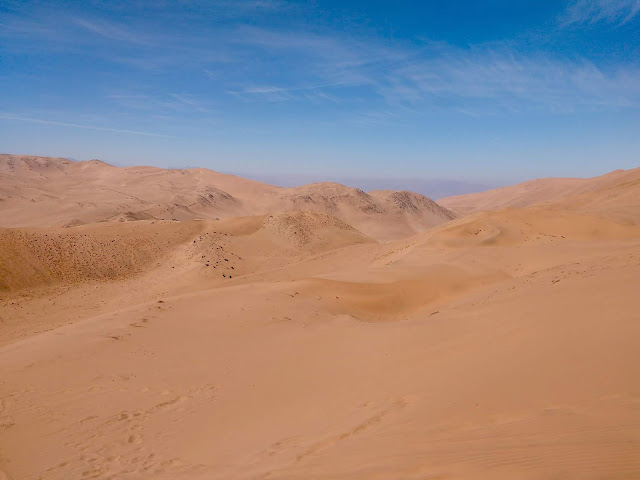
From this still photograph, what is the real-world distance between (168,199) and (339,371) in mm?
49402

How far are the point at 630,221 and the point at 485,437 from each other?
2173 cm

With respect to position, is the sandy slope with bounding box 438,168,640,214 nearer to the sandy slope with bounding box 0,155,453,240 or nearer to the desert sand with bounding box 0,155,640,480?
the sandy slope with bounding box 0,155,453,240

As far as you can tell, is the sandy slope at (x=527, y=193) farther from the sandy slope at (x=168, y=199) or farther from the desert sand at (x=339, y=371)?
the desert sand at (x=339, y=371)

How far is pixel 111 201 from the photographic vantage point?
47750mm

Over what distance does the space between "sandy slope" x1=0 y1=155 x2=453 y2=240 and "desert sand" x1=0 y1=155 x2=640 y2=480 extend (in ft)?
87.1

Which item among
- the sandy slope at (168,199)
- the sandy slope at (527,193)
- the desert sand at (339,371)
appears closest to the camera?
the desert sand at (339,371)

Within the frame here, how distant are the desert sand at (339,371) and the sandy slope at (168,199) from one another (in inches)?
1046

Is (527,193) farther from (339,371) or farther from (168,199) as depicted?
(339,371)

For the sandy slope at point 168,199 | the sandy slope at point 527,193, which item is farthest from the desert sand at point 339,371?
the sandy slope at point 527,193

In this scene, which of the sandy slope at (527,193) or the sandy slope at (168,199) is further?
the sandy slope at (527,193)

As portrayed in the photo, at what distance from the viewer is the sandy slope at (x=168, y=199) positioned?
42.9m

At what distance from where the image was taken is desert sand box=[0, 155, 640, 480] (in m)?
4.19

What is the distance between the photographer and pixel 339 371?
7.54 metres

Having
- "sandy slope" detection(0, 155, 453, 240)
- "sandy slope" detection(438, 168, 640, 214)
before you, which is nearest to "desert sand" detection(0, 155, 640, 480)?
"sandy slope" detection(0, 155, 453, 240)
